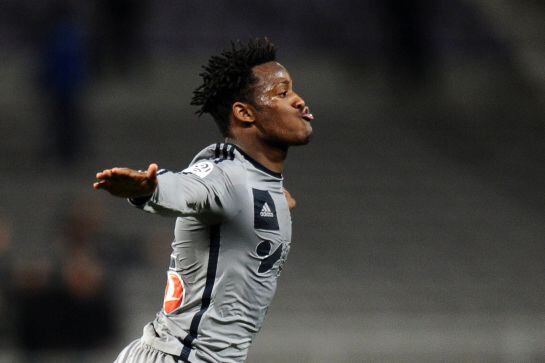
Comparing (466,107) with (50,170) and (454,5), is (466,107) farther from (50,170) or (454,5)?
(50,170)

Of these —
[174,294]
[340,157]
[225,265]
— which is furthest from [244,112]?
[340,157]

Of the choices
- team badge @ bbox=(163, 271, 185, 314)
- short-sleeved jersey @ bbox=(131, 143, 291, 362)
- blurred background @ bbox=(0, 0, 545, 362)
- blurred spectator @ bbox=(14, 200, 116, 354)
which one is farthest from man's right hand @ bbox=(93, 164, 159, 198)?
blurred background @ bbox=(0, 0, 545, 362)

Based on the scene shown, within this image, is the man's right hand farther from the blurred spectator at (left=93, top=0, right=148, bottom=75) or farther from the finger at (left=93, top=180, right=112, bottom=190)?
the blurred spectator at (left=93, top=0, right=148, bottom=75)

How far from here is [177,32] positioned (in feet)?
48.7

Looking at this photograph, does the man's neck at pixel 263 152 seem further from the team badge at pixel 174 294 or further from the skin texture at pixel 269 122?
the team badge at pixel 174 294

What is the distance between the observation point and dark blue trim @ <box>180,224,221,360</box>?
409 centimetres

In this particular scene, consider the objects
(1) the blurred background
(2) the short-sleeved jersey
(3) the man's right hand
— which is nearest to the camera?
(3) the man's right hand

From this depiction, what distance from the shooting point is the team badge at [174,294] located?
420 centimetres

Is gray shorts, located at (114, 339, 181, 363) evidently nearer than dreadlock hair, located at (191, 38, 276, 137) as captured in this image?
Yes

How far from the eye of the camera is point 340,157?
13.5 m

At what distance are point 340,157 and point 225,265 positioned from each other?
9.49 metres

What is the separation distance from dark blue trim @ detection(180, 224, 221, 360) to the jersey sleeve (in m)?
0.13

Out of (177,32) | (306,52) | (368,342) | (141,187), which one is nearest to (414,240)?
(368,342)

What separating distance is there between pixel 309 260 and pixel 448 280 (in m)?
1.45
